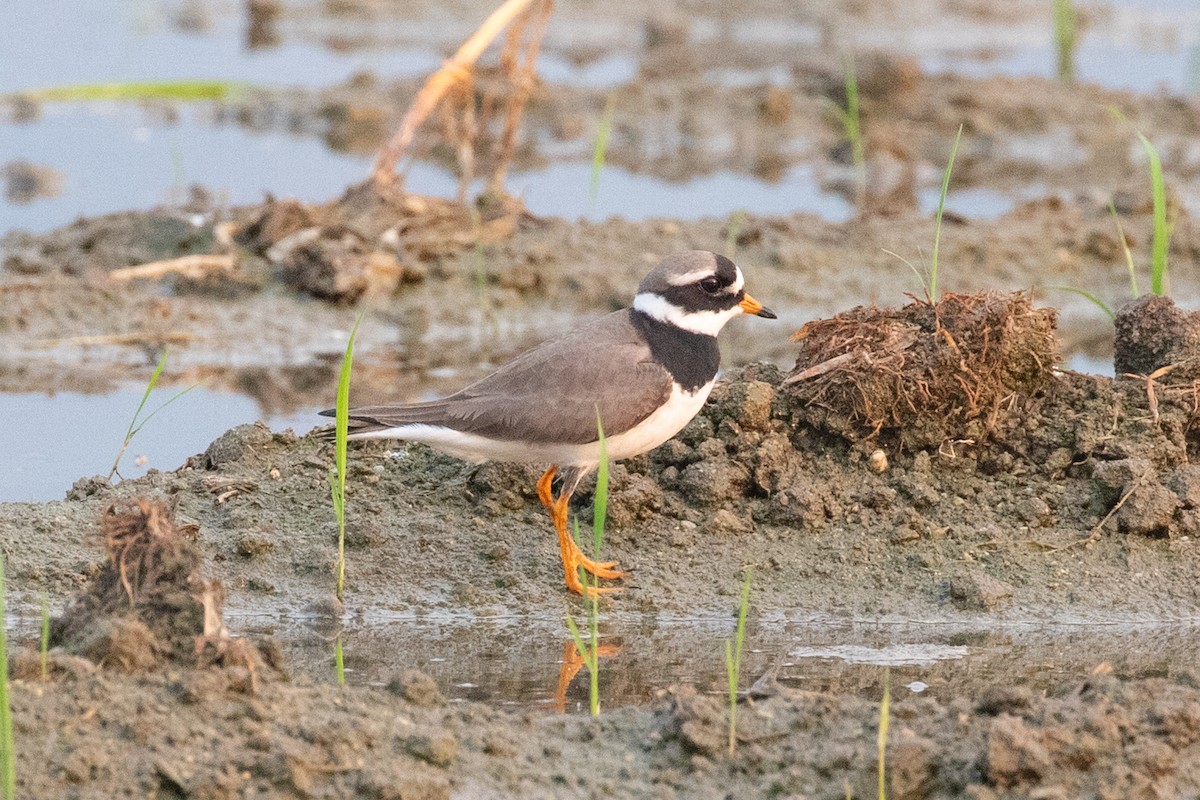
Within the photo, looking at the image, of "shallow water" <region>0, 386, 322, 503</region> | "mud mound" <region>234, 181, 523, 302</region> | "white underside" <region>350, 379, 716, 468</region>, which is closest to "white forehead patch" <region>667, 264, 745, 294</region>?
"white underside" <region>350, 379, 716, 468</region>

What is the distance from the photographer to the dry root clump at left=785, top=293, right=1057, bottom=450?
6.70 m

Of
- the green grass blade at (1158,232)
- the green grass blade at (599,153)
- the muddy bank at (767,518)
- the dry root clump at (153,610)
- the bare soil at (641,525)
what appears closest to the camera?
the bare soil at (641,525)

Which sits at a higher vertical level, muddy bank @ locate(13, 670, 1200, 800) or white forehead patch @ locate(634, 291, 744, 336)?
white forehead patch @ locate(634, 291, 744, 336)

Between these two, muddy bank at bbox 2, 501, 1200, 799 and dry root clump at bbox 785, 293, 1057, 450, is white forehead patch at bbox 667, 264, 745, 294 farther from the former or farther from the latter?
muddy bank at bbox 2, 501, 1200, 799

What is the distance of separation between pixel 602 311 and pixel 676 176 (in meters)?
3.76

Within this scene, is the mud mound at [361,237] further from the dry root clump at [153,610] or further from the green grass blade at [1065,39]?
the green grass blade at [1065,39]

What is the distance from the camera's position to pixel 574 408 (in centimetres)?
638

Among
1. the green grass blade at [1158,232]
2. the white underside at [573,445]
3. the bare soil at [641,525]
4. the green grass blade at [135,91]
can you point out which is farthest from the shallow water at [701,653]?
the green grass blade at [135,91]

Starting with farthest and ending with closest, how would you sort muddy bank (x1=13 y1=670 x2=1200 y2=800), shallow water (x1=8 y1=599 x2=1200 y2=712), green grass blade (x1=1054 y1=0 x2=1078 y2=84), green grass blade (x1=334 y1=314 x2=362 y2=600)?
green grass blade (x1=1054 y1=0 x2=1078 y2=84) → green grass blade (x1=334 y1=314 x2=362 y2=600) → shallow water (x1=8 y1=599 x2=1200 y2=712) → muddy bank (x1=13 y1=670 x2=1200 y2=800)

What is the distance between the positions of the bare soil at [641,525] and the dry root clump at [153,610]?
12mm

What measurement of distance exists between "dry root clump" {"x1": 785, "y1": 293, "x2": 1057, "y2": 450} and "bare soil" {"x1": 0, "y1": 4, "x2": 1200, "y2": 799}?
0.01m

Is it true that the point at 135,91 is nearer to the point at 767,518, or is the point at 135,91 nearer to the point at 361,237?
the point at 361,237

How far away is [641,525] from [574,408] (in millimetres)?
627

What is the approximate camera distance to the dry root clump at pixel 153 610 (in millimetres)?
4656
